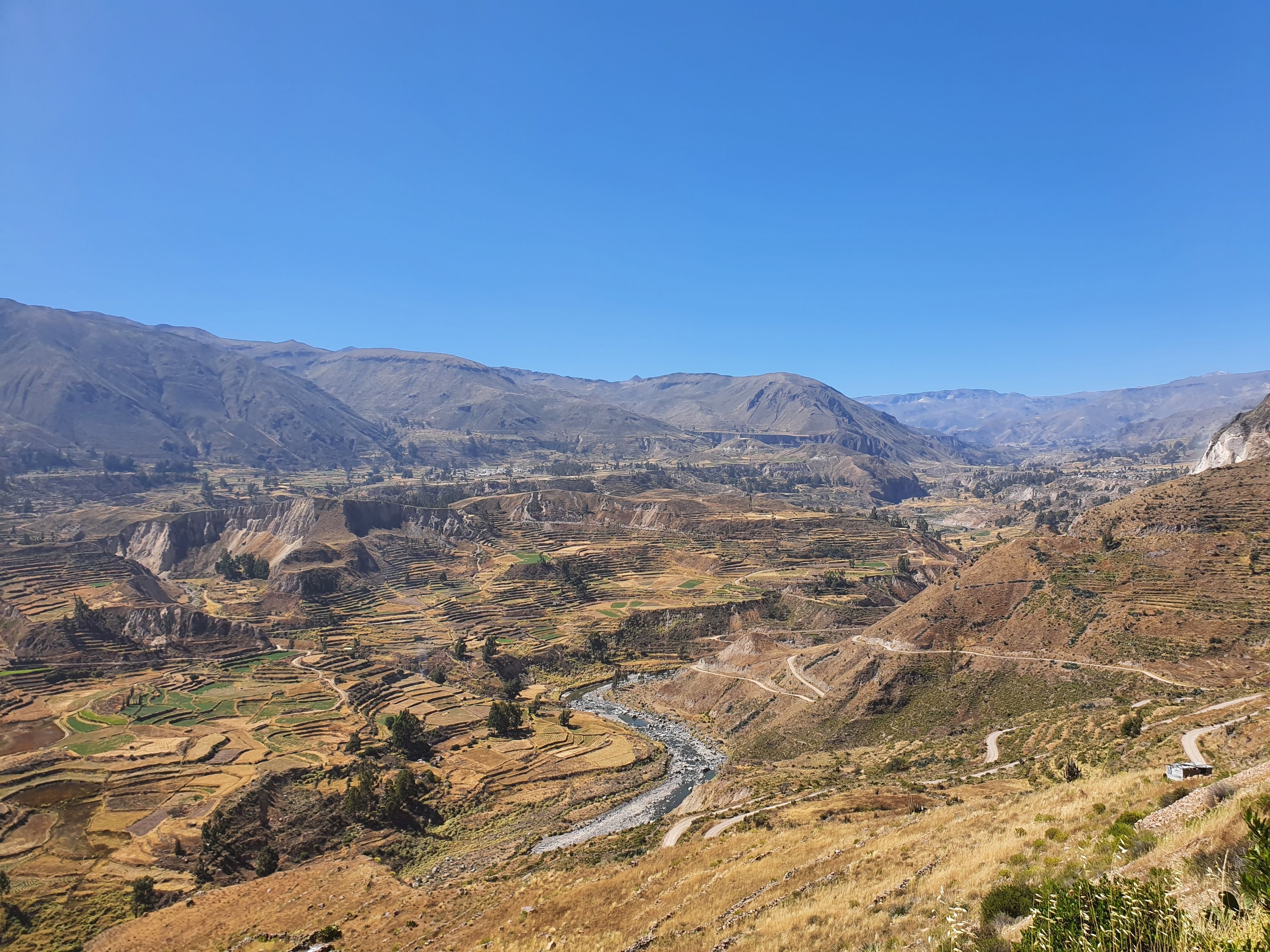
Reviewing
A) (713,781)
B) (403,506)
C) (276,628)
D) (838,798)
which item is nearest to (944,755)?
(838,798)

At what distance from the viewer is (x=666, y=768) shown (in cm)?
7238

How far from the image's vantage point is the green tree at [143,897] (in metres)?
45.9

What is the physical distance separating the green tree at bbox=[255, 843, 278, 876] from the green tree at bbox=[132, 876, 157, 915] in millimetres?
6809

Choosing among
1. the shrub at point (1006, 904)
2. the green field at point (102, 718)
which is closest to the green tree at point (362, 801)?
the green field at point (102, 718)

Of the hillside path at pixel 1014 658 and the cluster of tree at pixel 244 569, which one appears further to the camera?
the cluster of tree at pixel 244 569

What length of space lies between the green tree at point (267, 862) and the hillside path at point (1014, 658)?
6236 cm

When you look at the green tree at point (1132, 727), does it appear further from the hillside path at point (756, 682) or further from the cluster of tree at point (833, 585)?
the cluster of tree at point (833, 585)

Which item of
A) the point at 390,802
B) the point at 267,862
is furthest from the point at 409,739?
the point at 267,862

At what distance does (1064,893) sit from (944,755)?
167 ft

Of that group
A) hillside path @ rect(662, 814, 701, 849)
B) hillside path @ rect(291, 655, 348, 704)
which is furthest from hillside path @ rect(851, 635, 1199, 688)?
hillside path @ rect(291, 655, 348, 704)

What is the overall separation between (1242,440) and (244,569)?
8224 inches

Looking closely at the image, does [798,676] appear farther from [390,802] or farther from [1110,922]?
[1110,922]

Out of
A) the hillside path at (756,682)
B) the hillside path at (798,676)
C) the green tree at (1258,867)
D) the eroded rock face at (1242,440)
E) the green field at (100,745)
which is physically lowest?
the green field at (100,745)

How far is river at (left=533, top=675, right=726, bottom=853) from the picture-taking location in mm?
58094
